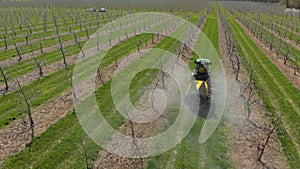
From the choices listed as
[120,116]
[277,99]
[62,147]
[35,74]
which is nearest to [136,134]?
[120,116]

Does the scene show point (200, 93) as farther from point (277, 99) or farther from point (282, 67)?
point (282, 67)

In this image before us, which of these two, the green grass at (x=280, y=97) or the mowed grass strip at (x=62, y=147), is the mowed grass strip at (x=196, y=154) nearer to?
the green grass at (x=280, y=97)

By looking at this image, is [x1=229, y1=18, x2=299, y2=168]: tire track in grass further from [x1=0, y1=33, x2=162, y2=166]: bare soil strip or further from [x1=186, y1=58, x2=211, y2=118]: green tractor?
[x1=0, y1=33, x2=162, y2=166]: bare soil strip

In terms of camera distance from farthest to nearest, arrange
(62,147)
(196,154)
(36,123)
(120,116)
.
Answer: (120,116) < (36,123) < (62,147) < (196,154)

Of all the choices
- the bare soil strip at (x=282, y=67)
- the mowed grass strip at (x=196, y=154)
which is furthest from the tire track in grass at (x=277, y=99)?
the mowed grass strip at (x=196, y=154)

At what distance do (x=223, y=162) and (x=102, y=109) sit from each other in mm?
7424

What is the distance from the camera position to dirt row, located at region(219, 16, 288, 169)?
11453mm

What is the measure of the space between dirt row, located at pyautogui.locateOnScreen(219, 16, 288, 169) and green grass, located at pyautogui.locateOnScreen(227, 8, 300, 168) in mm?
475

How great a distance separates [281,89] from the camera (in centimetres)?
1941

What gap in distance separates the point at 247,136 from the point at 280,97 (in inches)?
246

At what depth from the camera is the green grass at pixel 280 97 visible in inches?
506

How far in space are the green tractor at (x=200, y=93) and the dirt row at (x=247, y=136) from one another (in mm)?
1238

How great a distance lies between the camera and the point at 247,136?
13.4 metres

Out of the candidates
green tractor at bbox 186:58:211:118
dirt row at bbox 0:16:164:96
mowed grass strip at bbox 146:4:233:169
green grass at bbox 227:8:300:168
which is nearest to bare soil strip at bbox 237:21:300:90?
green grass at bbox 227:8:300:168
